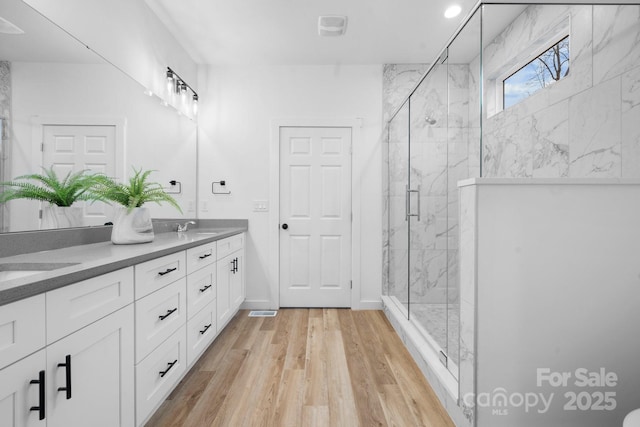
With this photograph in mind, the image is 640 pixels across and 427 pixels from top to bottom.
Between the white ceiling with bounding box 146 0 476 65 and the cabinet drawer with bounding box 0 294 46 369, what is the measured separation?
2465 mm

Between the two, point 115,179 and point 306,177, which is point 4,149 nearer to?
point 115,179

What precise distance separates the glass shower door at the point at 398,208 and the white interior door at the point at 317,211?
0.44 m

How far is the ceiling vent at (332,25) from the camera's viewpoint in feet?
8.87

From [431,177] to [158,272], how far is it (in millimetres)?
1850

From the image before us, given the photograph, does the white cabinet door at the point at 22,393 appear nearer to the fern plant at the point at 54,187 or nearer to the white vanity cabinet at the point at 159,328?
the white vanity cabinet at the point at 159,328

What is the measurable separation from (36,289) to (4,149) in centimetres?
99

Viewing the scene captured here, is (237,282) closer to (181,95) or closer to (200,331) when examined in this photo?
(200,331)

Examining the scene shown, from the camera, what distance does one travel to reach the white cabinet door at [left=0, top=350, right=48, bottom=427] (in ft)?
2.67

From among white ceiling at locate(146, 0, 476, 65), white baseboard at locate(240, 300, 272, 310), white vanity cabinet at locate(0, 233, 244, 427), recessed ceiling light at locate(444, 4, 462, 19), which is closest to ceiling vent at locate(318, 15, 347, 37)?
white ceiling at locate(146, 0, 476, 65)

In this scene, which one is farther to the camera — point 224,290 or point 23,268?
point 224,290

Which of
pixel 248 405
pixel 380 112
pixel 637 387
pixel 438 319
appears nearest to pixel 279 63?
pixel 380 112

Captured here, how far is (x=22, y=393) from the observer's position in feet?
2.85

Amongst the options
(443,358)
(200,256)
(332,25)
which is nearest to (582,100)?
(443,358)

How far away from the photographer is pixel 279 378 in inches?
81.3
